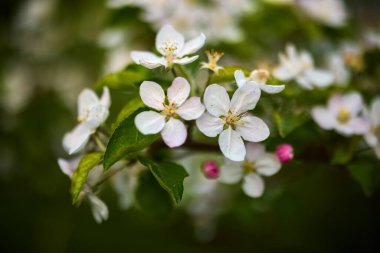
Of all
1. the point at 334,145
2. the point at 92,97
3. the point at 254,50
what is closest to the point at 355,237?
the point at 254,50

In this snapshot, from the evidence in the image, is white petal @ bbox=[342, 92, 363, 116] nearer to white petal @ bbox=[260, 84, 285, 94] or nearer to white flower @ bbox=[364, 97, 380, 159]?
white flower @ bbox=[364, 97, 380, 159]

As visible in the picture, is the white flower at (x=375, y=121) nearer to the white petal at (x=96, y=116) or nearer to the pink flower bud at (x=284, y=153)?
the pink flower bud at (x=284, y=153)

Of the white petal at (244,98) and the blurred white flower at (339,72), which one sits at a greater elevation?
the white petal at (244,98)

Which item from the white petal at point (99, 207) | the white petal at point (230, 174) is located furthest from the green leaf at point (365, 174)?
the white petal at point (99, 207)

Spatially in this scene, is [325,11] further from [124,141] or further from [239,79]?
[124,141]

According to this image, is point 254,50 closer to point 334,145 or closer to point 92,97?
point 334,145

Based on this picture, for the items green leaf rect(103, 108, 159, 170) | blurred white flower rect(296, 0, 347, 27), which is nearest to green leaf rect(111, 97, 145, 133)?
green leaf rect(103, 108, 159, 170)
